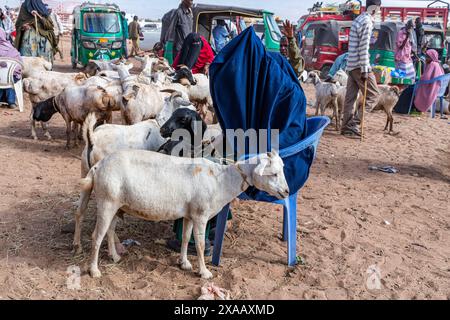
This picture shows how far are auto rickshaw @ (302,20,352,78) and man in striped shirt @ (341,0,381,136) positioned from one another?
7917 millimetres

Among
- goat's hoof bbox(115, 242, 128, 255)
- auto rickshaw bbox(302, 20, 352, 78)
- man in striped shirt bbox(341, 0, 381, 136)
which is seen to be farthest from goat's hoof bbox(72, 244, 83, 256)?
auto rickshaw bbox(302, 20, 352, 78)

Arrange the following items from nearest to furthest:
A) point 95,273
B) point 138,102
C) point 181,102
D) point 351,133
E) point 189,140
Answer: point 95,273
point 189,140
point 181,102
point 138,102
point 351,133

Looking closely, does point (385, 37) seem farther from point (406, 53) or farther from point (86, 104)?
point (86, 104)

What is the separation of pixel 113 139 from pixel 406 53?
41.6ft

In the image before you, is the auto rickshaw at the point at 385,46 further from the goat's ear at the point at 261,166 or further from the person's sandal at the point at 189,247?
the goat's ear at the point at 261,166

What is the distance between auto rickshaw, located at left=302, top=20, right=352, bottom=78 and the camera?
56.7 ft

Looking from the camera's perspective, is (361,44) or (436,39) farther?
(436,39)

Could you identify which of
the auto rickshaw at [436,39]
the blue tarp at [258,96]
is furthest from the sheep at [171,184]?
the auto rickshaw at [436,39]

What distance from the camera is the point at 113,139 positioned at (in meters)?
4.61

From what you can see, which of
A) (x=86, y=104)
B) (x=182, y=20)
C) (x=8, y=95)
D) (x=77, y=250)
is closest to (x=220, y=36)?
(x=182, y=20)

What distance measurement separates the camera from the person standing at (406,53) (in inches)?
585

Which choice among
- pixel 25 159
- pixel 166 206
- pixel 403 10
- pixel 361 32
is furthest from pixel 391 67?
pixel 166 206

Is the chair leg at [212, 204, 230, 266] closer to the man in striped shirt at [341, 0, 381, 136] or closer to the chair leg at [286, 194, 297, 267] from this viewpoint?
the chair leg at [286, 194, 297, 267]

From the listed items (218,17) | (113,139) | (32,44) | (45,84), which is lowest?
(113,139)
